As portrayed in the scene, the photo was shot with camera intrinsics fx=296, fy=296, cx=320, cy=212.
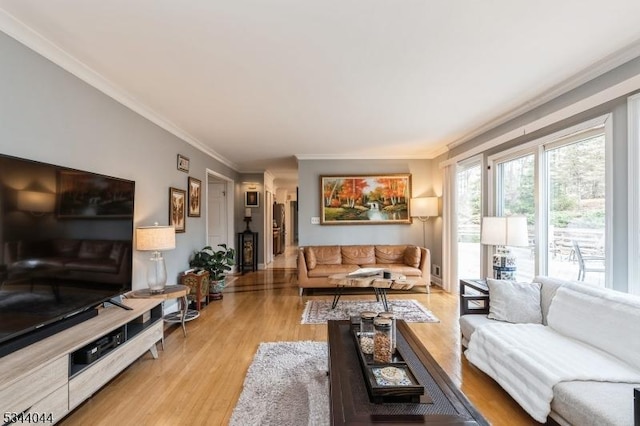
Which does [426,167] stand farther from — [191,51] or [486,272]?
[191,51]

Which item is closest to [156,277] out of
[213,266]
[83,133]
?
[83,133]

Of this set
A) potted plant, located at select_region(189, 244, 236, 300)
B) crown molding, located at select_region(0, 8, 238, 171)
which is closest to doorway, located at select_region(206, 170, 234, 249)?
potted plant, located at select_region(189, 244, 236, 300)

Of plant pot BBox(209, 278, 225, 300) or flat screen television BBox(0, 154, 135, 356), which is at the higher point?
flat screen television BBox(0, 154, 135, 356)

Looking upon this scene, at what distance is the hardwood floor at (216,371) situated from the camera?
1946mm

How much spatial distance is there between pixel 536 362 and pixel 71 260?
3129 millimetres

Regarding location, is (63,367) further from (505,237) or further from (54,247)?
(505,237)

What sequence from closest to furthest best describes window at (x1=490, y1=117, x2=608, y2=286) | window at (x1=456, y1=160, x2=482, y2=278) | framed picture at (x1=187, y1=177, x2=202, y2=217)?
window at (x1=490, y1=117, x2=608, y2=286), window at (x1=456, y1=160, x2=482, y2=278), framed picture at (x1=187, y1=177, x2=202, y2=217)

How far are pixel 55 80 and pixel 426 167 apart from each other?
5498 millimetres

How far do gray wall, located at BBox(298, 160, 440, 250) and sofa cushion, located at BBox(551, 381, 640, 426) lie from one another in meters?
4.27

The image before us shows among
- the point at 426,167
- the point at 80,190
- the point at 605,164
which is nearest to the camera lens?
the point at 80,190

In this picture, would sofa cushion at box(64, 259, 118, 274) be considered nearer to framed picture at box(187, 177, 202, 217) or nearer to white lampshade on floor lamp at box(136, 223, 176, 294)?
white lampshade on floor lamp at box(136, 223, 176, 294)

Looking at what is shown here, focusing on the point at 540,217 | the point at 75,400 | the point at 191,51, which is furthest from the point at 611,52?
the point at 75,400

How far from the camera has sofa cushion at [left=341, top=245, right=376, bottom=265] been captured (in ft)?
17.9

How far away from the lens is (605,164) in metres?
2.43
